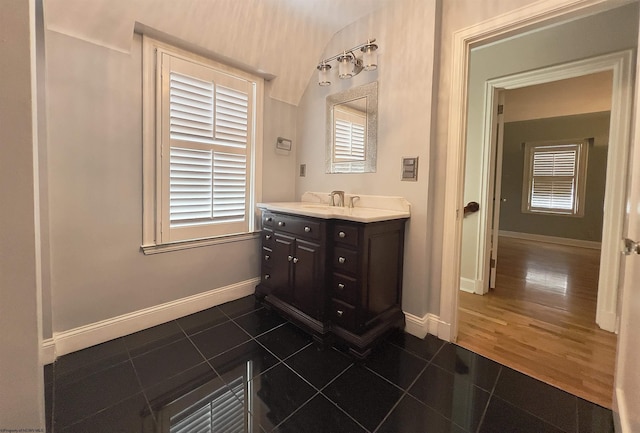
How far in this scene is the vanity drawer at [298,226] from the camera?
6.41 ft

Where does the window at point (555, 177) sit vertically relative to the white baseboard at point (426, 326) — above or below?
above

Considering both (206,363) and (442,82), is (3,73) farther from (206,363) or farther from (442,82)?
(442,82)

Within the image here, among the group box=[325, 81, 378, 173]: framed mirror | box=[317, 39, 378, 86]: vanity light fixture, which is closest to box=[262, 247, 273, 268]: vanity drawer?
box=[325, 81, 378, 173]: framed mirror

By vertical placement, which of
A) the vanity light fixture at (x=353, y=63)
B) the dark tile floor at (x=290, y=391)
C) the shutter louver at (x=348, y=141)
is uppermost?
the vanity light fixture at (x=353, y=63)

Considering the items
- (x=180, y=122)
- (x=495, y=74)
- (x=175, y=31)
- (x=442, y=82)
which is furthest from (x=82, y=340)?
(x=495, y=74)

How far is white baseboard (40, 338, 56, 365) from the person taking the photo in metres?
1.63

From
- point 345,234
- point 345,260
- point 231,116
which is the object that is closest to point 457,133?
point 345,234

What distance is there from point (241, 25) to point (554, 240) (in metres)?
6.84

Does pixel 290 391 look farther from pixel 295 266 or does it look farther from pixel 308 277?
pixel 295 266

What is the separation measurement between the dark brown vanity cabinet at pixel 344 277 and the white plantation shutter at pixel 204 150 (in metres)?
0.64

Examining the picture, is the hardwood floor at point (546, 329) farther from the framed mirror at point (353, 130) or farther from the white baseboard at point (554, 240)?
the white baseboard at point (554, 240)

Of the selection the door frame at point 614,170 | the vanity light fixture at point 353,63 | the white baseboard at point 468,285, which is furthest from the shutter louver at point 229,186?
the door frame at point 614,170

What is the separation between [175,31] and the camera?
1.95 meters

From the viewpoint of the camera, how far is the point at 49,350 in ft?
5.41
